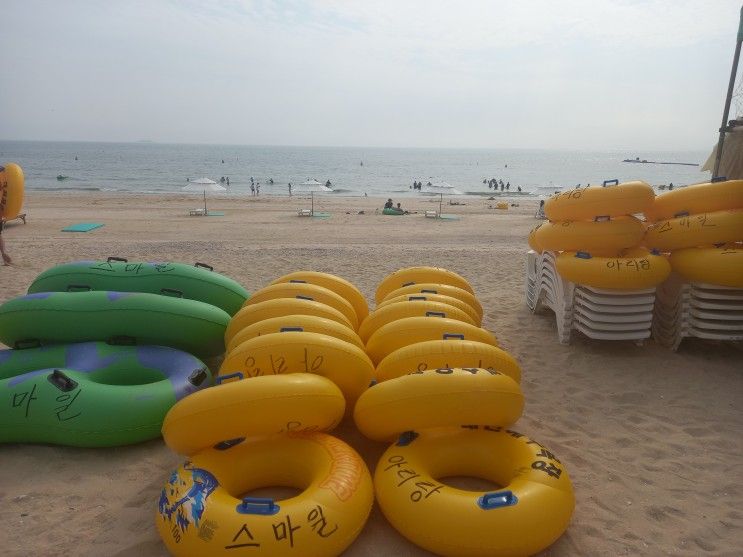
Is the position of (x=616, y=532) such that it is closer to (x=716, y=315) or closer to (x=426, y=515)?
(x=426, y=515)

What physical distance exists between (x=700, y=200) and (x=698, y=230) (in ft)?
1.54

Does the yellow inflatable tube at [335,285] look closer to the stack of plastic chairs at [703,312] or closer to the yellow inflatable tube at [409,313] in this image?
the yellow inflatable tube at [409,313]

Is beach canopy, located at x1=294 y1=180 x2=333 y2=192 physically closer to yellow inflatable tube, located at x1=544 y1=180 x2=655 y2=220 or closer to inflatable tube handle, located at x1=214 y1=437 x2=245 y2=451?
yellow inflatable tube, located at x1=544 y1=180 x2=655 y2=220

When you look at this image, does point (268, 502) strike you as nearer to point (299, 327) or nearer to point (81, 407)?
point (299, 327)

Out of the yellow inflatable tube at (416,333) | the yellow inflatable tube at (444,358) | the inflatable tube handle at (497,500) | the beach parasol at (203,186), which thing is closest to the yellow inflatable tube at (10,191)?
the yellow inflatable tube at (416,333)

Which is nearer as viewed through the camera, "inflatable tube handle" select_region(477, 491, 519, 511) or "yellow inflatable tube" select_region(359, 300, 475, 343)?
"inflatable tube handle" select_region(477, 491, 519, 511)

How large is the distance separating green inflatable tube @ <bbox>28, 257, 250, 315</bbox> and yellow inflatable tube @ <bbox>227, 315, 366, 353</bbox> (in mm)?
1446

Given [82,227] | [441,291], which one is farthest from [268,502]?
[82,227]

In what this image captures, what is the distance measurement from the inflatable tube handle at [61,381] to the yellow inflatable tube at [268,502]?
143 centimetres

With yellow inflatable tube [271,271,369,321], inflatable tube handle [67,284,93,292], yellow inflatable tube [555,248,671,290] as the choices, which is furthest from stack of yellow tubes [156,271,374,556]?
yellow inflatable tube [555,248,671,290]

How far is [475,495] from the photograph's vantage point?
2812mm

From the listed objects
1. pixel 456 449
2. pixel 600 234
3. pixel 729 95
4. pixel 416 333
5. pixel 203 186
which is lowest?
pixel 456 449

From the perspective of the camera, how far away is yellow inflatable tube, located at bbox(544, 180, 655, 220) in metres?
5.55

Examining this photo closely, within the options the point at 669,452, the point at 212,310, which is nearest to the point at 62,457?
the point at 212,310
